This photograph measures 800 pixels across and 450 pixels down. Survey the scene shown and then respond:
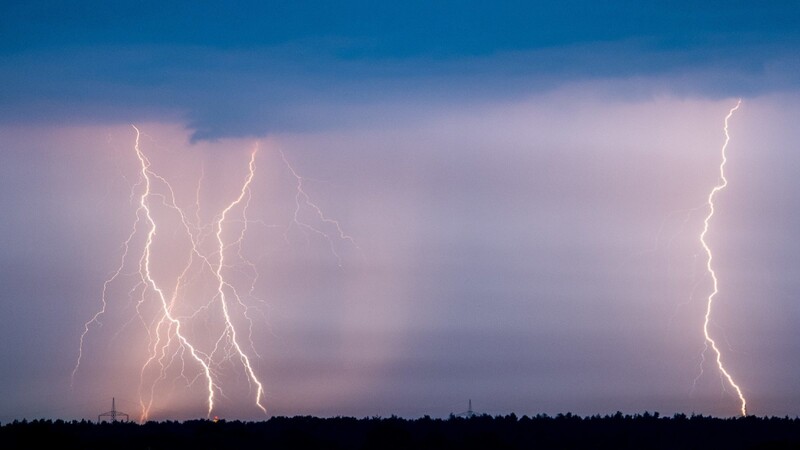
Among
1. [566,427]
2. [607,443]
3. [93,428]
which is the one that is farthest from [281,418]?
[607,443]

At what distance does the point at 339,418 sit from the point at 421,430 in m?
12.1

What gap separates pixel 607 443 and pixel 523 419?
16.5 m

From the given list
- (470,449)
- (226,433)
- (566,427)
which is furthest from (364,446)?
(566,427)

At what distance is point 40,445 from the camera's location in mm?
49500

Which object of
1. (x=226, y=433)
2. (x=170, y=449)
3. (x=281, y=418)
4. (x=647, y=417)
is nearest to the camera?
(x=170, y=449)

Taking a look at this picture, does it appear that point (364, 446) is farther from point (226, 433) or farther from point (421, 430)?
point (421, 430)

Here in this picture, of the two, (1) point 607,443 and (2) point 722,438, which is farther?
(2) point 722,438

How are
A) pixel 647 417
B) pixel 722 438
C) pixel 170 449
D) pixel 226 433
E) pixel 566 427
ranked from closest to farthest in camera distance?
pixel 170 449
pixel 226 433
pixel 722 438
pixel 566 427
pixel 647 417

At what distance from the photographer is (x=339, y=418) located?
75812 mm

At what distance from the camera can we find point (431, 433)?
5606cm

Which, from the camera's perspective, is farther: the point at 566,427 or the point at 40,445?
the point at 566,427

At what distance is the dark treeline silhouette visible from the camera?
5138 cm

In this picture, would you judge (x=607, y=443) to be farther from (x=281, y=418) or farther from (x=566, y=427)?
(x=281, y=418)

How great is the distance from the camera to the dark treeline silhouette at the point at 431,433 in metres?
51.4
